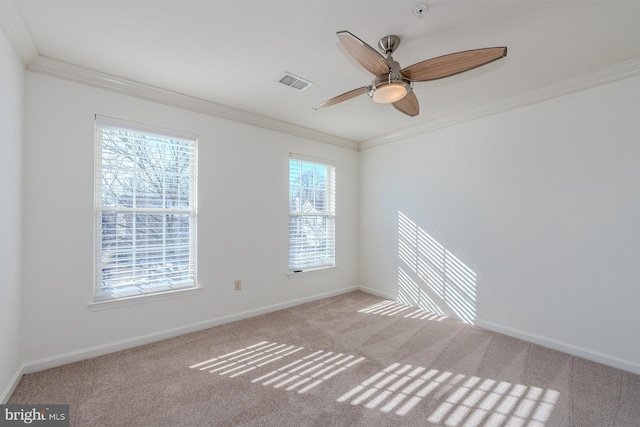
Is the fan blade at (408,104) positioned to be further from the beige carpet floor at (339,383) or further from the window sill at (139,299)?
the window sill at (139,299)

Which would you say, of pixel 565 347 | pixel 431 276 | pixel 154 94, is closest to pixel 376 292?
pixel 431 276

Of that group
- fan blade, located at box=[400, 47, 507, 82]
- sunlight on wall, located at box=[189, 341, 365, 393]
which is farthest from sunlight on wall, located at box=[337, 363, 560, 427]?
fan blade, located at box=[400, 47, 507, 82]

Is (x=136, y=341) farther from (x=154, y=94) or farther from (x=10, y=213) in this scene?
(x=154, y=94)

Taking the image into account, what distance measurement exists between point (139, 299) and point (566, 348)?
4.11m

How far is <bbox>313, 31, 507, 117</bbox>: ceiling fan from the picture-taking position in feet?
5.24

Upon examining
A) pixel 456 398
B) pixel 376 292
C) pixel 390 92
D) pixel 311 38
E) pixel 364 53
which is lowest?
pixel 456 398

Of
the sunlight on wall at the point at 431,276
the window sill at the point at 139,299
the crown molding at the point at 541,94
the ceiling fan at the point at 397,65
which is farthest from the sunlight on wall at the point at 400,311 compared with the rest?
the ceiling fan at the point at 397,65

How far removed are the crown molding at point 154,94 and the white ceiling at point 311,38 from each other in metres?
0.07

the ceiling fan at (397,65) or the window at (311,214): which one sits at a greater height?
the ceiling fan at (397,65)

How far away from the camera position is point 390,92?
1.92 m

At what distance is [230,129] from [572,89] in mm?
3522

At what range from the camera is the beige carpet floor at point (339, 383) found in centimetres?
176

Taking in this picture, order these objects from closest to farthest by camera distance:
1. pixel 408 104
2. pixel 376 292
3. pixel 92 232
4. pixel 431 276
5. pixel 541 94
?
pixel 408 104, pixel 92 232, pixel 541 94, pixel 431 276, pixel 376 292

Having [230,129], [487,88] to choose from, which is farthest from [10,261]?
[487,88]
